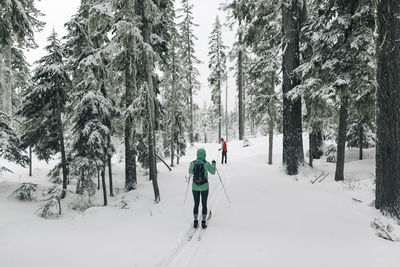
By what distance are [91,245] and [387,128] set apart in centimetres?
828

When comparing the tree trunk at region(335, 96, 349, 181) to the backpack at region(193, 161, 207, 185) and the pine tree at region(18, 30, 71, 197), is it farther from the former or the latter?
the pine tree at region(18, 30, 71, 197)

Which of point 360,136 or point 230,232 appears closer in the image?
point 230,232

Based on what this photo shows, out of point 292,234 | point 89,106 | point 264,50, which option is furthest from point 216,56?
point 292,234

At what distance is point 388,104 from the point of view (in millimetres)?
6406

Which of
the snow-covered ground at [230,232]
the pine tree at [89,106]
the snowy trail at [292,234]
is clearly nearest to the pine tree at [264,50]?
the snow-covered ground at [230,232]

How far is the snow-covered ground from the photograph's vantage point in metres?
5.04

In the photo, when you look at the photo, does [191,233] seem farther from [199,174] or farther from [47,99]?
[47,99]

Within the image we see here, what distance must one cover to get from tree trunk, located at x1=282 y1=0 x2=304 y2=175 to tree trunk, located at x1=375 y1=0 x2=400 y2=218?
5.17 metres

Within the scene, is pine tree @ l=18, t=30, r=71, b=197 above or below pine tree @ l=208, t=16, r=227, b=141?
below

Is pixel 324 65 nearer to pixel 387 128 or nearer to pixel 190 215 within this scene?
pixel 387 128

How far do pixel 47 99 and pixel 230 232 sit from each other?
12506 mm

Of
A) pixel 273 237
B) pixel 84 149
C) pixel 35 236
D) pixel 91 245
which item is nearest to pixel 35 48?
pixel 84 149

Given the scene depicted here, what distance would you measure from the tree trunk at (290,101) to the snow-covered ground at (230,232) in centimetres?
132

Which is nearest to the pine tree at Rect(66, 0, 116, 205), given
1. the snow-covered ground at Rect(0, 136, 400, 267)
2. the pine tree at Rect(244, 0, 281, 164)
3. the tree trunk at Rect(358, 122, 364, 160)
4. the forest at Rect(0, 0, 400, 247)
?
→ the forest at Rect(0, 0, 400, 247)
